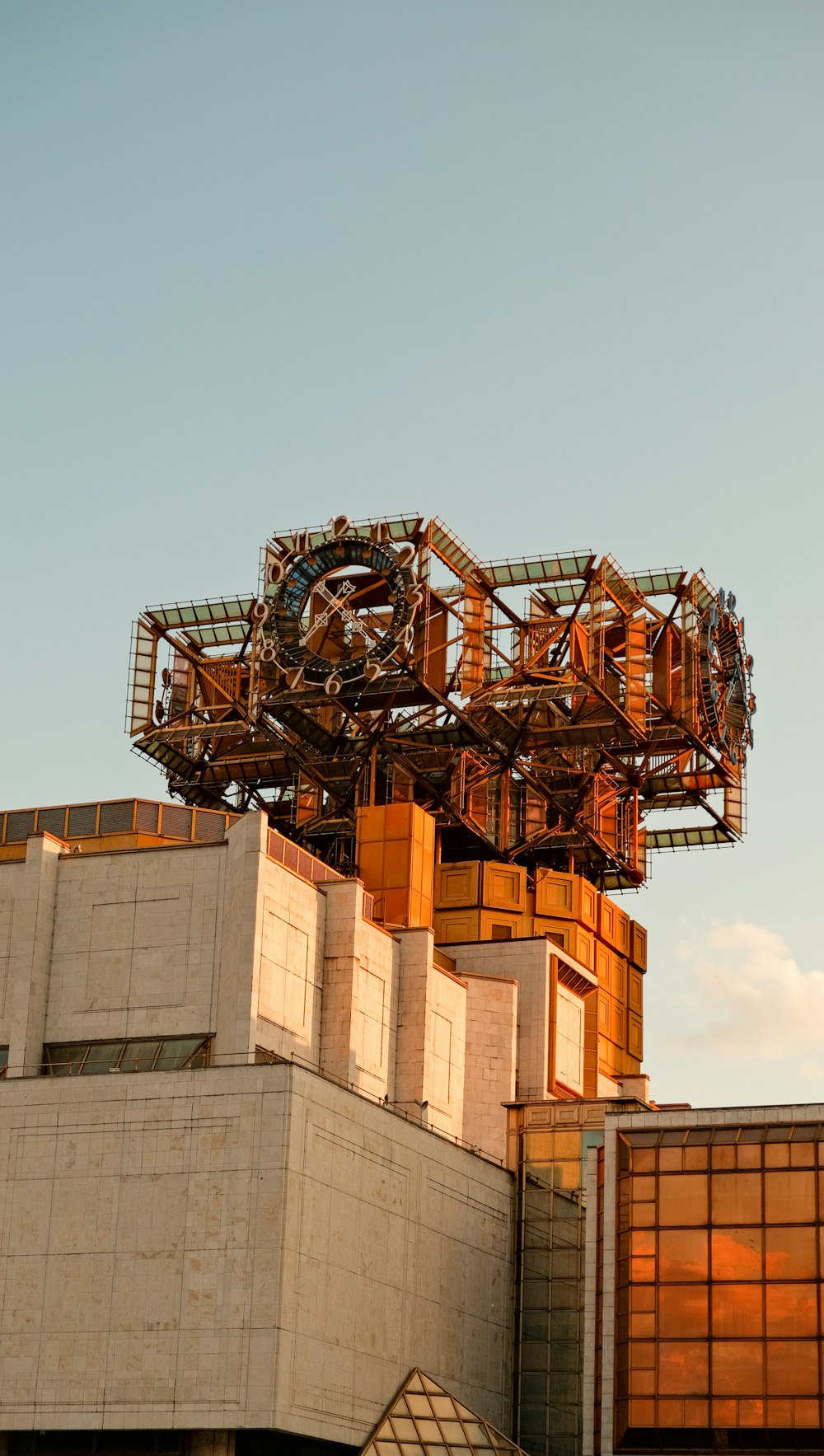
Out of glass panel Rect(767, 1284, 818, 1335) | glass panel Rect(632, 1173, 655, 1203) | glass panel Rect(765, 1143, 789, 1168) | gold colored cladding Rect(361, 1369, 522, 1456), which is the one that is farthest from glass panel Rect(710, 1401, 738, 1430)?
glass panel Rect(765, 1143, 789, 1168)

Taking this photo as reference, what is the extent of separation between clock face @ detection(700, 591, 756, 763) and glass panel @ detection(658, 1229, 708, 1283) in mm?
38593

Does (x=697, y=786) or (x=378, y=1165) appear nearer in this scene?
(x=378, y=1165)

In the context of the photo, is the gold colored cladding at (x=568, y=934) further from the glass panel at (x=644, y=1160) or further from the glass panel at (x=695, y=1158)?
the glass panel at (x=695, y=1158)

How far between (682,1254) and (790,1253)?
4.11 meters

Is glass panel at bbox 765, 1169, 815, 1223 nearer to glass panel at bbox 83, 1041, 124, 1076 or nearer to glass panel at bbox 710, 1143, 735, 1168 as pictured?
glass panel at bbox 710, 1143, 735, 1168

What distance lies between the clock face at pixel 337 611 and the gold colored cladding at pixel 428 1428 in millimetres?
38074

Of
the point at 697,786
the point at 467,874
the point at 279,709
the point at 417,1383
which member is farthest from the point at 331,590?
the point at 417,1383

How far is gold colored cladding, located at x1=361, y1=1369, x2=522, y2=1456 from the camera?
7514 cm

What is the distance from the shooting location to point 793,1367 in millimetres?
77625

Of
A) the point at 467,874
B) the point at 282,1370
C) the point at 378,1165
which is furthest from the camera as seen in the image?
the point at 467,874

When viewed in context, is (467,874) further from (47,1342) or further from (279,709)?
(47,1342)

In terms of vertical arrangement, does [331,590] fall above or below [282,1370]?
above

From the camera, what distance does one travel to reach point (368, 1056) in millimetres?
92312

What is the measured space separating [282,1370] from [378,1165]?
11.8m
